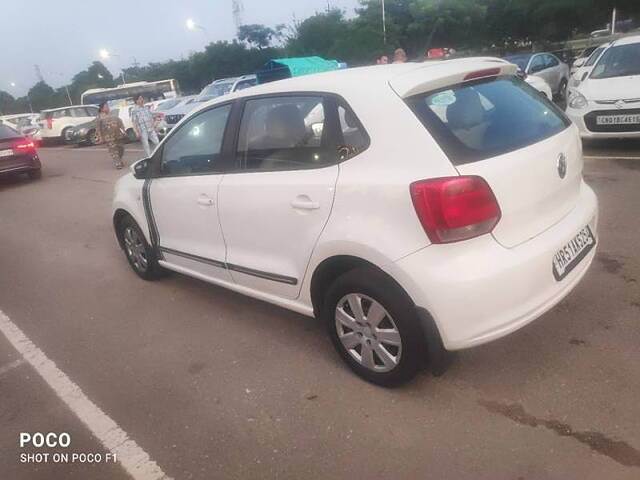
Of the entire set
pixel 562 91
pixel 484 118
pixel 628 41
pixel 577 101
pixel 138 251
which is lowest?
pixel 562 91

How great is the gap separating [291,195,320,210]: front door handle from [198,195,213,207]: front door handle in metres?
0.82

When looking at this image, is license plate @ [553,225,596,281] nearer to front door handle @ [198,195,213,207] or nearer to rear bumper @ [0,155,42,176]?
front door handle @ [198,195,213,207]

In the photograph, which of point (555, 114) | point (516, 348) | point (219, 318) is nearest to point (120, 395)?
point (219, 318)

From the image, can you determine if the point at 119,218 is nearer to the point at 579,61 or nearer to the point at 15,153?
the point at 15,153

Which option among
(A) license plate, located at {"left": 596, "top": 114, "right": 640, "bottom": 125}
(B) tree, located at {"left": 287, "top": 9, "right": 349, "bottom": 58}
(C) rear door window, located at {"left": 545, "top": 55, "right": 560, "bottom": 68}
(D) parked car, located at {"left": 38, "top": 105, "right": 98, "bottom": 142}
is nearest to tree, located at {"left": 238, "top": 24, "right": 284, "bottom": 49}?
(B) tree, located at {"left": 287, "top": 9, "right": 349, "bottom": 58}

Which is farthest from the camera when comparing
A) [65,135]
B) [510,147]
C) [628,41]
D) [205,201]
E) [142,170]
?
[65,135]

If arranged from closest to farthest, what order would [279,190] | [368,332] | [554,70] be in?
[368,332] < [279,190] < [554,70]

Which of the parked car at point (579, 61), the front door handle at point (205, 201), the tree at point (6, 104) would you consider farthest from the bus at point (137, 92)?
the tree at point (6, 104)

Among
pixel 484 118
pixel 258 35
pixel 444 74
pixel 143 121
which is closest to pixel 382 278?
pixel 484 118

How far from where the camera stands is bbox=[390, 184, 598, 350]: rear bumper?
2.16 metres

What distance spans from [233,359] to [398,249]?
1514mm

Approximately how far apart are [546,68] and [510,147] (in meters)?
12.7

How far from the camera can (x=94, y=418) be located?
2.77 m

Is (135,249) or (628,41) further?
(628,41)
